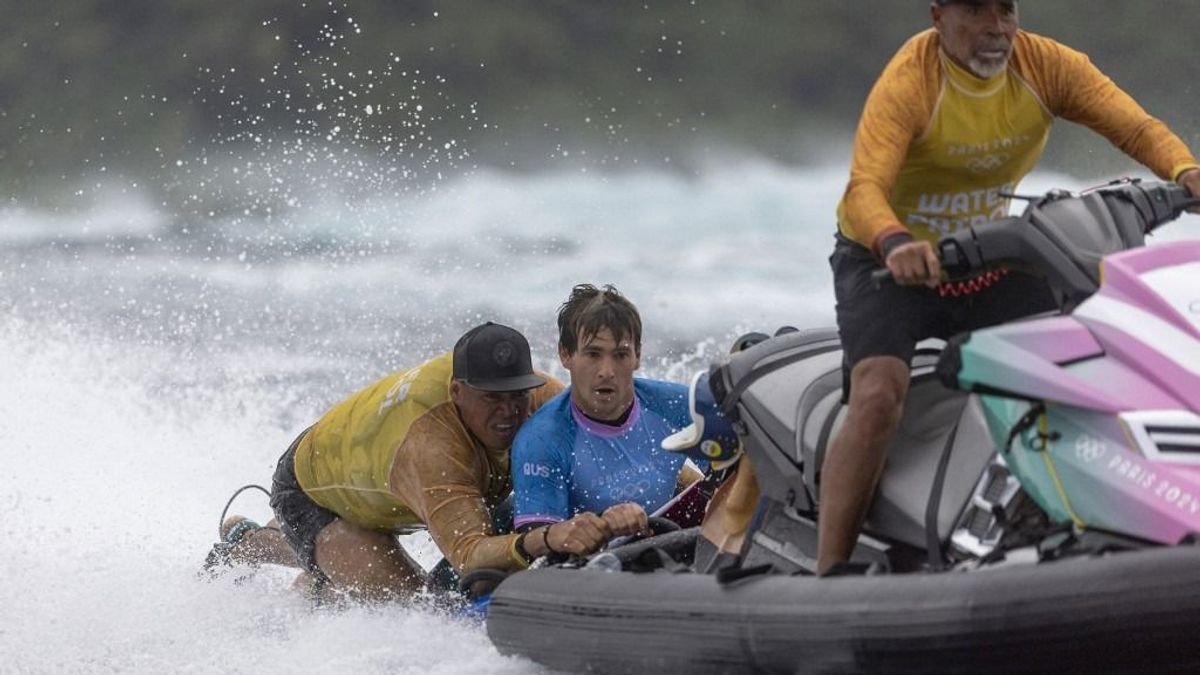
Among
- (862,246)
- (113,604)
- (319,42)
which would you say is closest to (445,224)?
(319,42)

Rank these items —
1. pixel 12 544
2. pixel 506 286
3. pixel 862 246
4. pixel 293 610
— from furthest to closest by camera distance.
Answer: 1. pixel 506 286
2. pixel 12 544
3. pixel 293 610
4. pixel 862 246

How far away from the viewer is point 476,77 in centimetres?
1418

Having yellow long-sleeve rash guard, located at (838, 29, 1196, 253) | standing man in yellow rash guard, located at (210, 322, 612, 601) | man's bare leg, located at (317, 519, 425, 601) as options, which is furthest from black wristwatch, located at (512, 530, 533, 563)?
yellow long-sleeve rash guard, located at (838, 29, 1196, 253)

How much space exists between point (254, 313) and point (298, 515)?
534 centimetres

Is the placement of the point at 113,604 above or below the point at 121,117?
below

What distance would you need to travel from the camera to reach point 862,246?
14.7 ft

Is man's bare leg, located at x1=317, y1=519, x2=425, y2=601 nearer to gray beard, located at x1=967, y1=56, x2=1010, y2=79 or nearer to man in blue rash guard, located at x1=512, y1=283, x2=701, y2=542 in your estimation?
man in blue rash guard, located at x1=512, y1=283, x2=701, y2=542

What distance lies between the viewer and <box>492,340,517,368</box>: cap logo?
6113mm

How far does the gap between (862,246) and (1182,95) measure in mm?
9473

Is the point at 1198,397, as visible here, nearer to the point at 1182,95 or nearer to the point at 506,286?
the point at 506,286

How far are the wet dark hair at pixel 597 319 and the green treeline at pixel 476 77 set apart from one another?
7.59m

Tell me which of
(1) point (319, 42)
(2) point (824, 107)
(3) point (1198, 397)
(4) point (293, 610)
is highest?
(1) point (319, 42)

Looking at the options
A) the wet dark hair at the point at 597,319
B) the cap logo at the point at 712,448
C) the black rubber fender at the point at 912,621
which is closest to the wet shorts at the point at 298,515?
the wet dark hair at the point at 597,319

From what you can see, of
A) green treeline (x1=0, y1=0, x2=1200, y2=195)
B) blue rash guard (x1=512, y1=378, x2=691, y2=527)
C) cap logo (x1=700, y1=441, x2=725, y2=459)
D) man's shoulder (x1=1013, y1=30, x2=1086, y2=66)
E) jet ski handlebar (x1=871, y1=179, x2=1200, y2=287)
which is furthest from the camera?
green treeline (x1=0, y1=0, x2=1200, y2=195)
